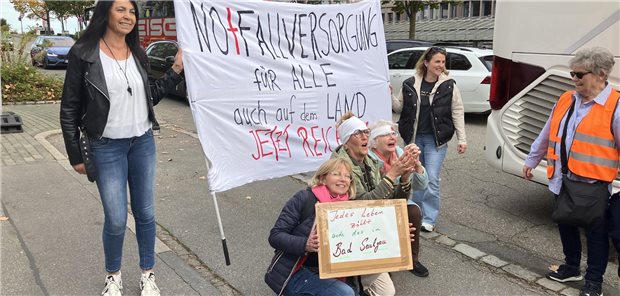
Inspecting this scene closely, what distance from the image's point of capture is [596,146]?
3.25 metres

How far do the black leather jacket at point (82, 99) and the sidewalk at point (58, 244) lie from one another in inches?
41.4

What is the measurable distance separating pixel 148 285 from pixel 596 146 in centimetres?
293

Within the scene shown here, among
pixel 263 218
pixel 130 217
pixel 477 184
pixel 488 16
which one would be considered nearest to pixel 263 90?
pixel 263 218

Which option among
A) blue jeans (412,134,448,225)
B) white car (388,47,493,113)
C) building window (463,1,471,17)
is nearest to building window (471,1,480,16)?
building window (463,1,471,17)

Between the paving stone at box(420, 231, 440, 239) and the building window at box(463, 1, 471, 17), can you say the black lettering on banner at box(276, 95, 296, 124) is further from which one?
the building window at box(463, 1, 471, 17)

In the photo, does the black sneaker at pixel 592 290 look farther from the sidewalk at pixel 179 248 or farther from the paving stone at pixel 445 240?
the paving stone at pixel 445 240

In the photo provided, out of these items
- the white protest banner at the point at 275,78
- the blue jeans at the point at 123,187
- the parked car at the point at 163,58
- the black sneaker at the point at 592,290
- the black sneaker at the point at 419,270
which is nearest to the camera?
the blue jeans at the point at 123,187

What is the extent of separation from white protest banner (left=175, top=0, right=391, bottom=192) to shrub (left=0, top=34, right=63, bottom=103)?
11473 millimetres

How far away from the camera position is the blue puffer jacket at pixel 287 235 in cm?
286

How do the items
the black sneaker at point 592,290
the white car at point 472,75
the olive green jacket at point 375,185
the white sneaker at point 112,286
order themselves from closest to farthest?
the olive green jacket at point 375,185 < the white sneaker at point 112,286 < the black sneaker at point 592,290 < the white car at point 472,75

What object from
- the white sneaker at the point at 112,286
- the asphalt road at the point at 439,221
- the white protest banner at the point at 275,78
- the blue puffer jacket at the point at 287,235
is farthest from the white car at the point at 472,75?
the white sneaker at the point at 112,286

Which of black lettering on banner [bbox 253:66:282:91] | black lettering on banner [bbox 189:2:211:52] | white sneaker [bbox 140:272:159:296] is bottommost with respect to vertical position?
white sneaker [bbox 140:272:159:296]

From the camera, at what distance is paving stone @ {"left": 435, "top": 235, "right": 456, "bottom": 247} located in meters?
4.34

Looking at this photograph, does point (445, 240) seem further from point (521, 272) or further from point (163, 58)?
point (163, 58)
